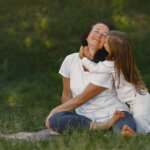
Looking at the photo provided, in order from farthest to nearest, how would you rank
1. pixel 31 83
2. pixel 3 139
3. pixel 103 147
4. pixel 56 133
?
pixel 31 83, pixel 56 133, pixel 3 139, pixel 103 147

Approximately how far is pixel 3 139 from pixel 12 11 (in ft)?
24.3

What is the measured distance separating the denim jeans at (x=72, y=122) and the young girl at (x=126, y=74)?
129 mm

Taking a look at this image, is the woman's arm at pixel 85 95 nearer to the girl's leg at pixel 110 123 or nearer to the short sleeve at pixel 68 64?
the girl's leg at pixel 110 123

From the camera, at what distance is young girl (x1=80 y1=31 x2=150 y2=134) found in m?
3.67

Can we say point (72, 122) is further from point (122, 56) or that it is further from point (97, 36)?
point (97, 36)

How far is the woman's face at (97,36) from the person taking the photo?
4121 millimetres

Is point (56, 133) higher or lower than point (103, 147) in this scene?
lower

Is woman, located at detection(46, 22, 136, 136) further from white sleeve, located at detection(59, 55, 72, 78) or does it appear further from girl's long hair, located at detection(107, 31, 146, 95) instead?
girl's long hair, located at detection(107, 31, 146, 95)

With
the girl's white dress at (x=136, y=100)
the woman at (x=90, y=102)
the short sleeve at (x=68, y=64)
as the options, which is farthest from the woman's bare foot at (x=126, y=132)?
the short sleeve at (x=68, y=64)

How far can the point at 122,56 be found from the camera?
12.0ft

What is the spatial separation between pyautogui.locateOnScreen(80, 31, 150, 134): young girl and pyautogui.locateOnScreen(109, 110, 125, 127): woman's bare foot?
261 millimetres

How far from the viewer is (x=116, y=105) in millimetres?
3869

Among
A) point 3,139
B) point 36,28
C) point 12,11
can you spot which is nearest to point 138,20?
point 36,28

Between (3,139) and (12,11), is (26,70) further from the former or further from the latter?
(3,139)
